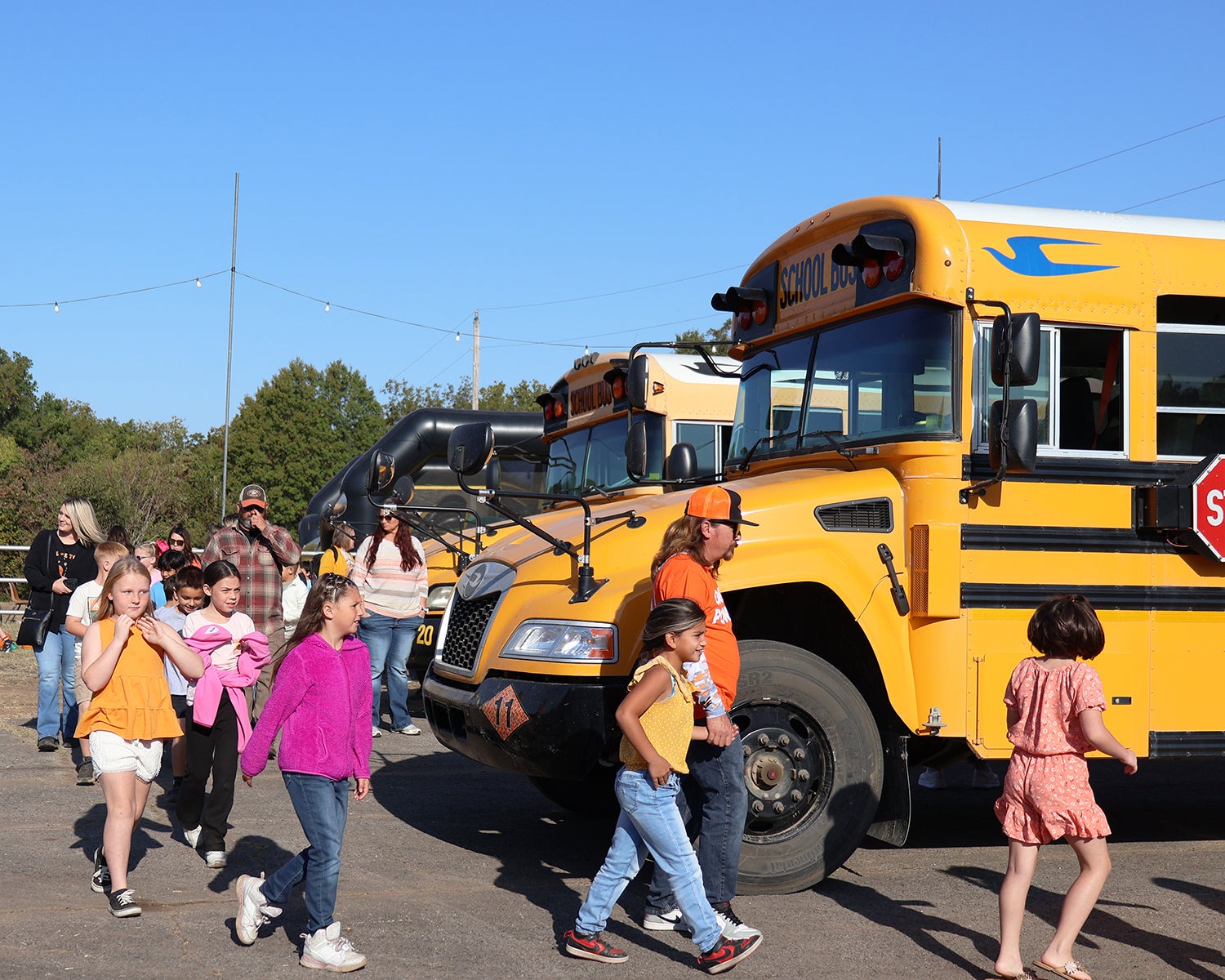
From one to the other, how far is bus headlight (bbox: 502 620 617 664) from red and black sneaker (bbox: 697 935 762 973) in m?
1.24

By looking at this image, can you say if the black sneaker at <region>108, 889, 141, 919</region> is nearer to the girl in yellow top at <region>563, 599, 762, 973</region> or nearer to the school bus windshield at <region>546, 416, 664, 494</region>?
the girl in yellow top at <region>563, 599, 762, 973</region>

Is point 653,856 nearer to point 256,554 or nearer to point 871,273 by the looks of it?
point 871,273

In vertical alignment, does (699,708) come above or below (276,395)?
below

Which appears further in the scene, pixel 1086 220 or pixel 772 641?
pixel 1086 220

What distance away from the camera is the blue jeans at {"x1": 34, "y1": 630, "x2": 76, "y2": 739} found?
902 cm

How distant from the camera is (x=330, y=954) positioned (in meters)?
4.49

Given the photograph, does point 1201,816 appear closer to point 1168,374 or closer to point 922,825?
point 922,825

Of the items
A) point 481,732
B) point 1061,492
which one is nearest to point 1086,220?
point 1061,492

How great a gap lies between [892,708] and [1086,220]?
8.07 ft

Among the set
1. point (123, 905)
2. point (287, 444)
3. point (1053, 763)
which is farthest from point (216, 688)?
point (287, 444)

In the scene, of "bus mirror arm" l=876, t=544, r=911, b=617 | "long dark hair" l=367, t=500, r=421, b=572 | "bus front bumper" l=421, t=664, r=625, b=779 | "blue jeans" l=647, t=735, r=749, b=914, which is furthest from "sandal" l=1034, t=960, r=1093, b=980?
"long dark hair" l=367, t=500, r=421, b=572

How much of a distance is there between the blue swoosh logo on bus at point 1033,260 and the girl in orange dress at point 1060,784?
186cm

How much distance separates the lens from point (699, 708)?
4.84 metres

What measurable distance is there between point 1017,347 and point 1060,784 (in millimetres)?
1746
